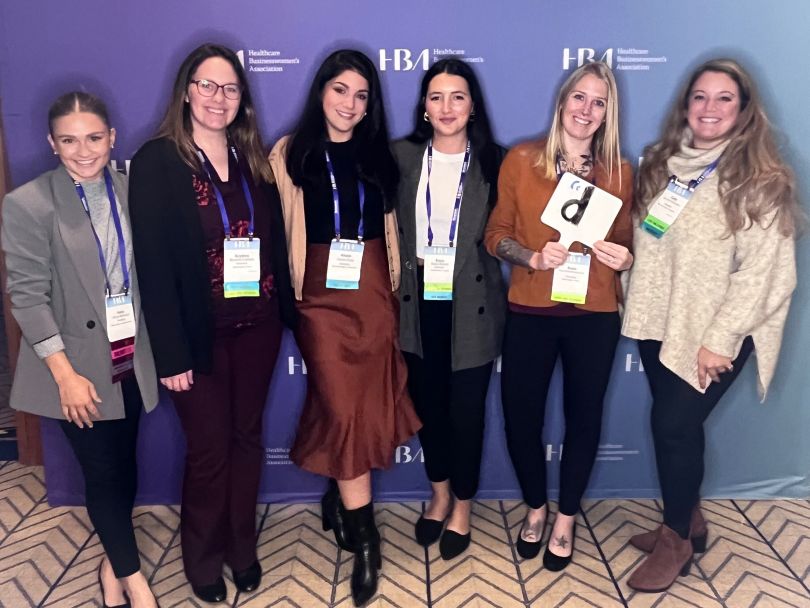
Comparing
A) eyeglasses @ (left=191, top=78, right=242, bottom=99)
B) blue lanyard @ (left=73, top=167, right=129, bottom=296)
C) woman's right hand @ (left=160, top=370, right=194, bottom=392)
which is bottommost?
woman's right hand @ (left=160, top=370, right=194, bottom=392)

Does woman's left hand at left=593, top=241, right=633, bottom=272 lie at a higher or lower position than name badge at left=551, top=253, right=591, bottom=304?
higher

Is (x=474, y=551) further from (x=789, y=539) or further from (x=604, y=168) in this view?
(x=604, y=168)

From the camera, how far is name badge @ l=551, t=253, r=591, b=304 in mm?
2270

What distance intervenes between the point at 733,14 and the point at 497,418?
1.83 m

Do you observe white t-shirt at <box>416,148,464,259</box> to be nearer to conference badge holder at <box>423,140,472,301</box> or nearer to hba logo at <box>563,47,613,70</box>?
conference badge holder at <box>423,140,472,301</box>

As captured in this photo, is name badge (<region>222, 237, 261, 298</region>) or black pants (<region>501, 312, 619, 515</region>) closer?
name badge (<region>222, 237, 261, 298</region>)

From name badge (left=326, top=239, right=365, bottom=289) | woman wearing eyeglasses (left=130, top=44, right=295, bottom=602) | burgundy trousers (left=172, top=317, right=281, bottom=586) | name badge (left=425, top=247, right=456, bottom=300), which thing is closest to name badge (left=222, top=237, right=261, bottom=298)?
woman wearing eyeglasses (left=130, top=44, right=295, bottom=602)

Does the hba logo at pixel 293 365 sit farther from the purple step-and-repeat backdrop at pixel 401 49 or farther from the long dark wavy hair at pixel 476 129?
the long dark wavy hair at pixel 476 129

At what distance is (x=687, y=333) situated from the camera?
7.37 feet

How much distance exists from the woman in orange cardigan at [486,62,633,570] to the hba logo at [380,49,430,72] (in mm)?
551

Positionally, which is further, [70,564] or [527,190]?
[70,564]

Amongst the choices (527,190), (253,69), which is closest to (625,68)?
(527,190)

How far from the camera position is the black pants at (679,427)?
7.45ft

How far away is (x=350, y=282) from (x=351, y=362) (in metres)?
0.27
